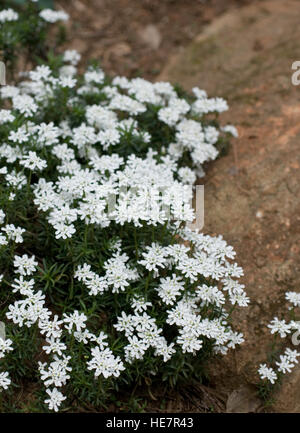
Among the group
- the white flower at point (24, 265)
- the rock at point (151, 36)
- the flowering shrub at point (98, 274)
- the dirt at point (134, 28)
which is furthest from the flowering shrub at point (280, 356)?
the rock at point (151, 36)

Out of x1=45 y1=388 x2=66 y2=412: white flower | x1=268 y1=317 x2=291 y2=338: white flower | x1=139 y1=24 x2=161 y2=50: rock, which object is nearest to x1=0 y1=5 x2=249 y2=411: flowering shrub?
x1=45 y1=388 x2=66 y2=412: white flower

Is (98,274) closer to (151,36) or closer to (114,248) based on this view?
(114,248)

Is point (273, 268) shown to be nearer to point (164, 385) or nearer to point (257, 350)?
point (257, 350)

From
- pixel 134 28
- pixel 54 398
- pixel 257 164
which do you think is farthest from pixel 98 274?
pixel 134 28

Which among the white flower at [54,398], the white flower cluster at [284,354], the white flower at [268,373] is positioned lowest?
the white flower at [54,398]

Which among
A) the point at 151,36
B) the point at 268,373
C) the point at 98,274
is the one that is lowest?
the point at 268,373

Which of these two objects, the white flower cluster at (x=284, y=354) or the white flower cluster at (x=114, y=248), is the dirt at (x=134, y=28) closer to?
the white flower cluster at (x=114, y=248)
